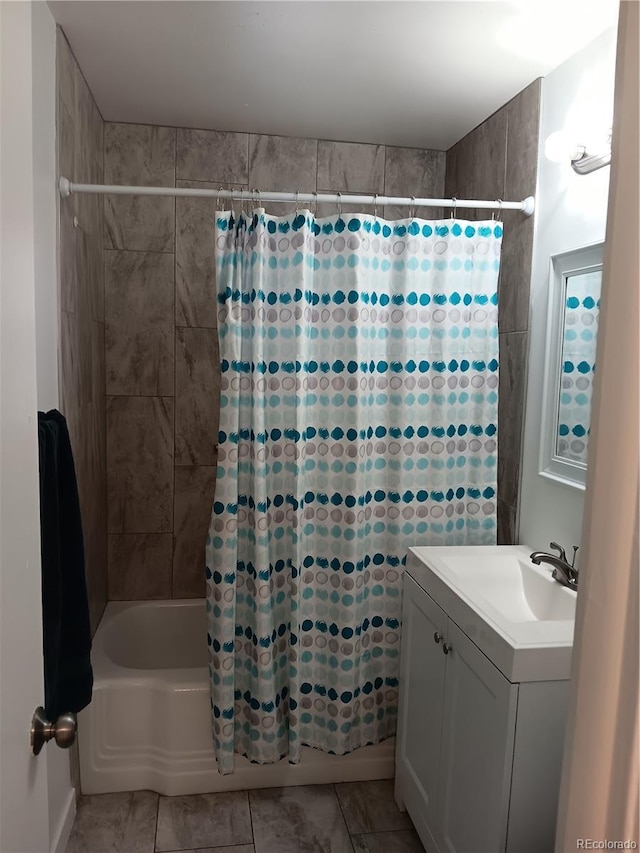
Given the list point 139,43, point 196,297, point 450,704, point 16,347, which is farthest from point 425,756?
point 139,43

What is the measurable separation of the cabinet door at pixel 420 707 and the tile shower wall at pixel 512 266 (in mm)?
555

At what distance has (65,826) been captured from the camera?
2.16 meters

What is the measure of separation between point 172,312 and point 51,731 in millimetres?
2340

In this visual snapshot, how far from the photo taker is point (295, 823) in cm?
230

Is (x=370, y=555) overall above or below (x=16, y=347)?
below

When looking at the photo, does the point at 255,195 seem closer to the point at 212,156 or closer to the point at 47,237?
the point at 47,237

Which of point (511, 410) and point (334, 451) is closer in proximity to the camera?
point (334, 451)

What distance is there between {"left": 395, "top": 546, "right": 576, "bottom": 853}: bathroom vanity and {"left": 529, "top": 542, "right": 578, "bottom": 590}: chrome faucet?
0.03 m

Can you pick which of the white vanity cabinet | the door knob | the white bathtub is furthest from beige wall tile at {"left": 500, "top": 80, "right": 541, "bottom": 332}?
the door knob

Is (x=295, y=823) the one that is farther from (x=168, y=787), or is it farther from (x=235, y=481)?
(x=235, y=481)

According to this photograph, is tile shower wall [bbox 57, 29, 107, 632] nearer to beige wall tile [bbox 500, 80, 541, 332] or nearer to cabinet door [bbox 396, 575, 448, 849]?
cabinet door [bbox 396, 575, 448, 849]

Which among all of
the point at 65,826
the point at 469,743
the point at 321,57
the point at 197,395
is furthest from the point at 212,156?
the point at 65,826

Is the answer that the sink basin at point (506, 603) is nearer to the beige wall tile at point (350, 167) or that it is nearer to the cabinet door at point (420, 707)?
the cabinet door at point (420, 707)

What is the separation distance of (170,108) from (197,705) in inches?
92.6
